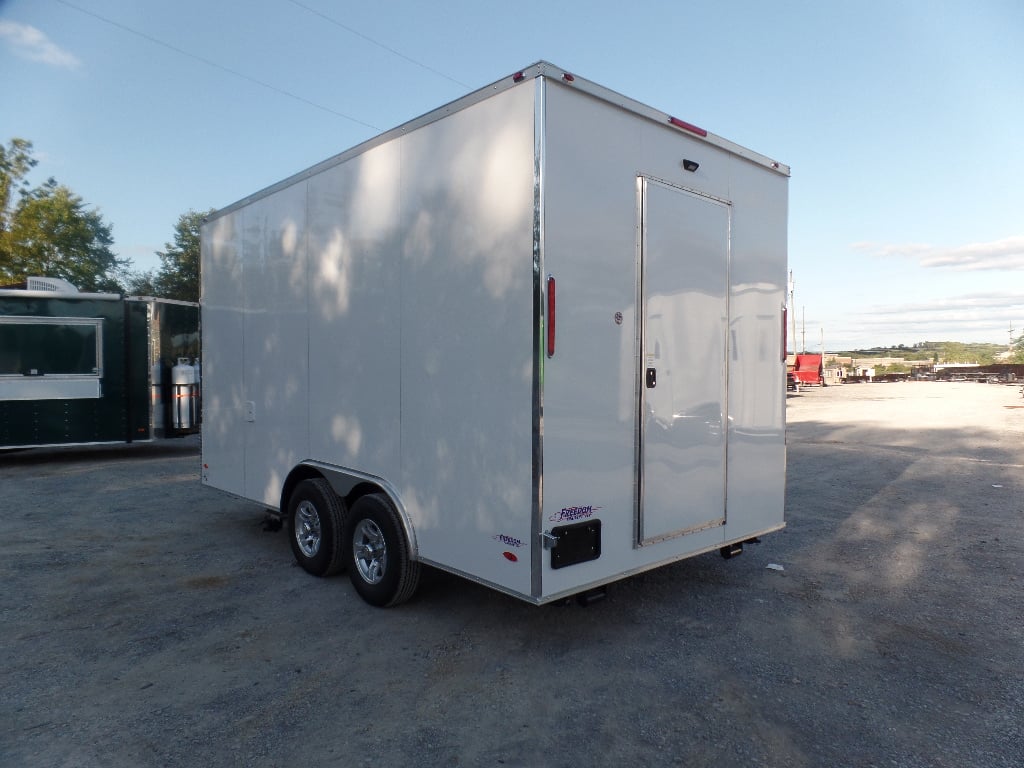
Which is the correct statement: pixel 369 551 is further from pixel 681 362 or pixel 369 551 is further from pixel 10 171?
pixel 10 171

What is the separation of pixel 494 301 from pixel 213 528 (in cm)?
480

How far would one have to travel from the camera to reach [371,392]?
4.58 m

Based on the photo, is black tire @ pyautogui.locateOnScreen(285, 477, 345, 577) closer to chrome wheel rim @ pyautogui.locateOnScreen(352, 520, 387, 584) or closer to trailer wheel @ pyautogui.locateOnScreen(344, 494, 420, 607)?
trailer wheel @ pyautogui.locateOnScreen(344, 494, 420, 607)

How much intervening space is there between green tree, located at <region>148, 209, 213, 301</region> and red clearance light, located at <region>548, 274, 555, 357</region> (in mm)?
34220

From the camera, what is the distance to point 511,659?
12.5 feet

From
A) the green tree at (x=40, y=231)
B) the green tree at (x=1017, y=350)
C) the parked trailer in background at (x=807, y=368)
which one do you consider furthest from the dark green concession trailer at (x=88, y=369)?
the green tree at (x=1017, y=350)

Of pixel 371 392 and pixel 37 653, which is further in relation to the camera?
pixel 371 392

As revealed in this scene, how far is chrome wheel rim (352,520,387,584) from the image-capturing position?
4.61m

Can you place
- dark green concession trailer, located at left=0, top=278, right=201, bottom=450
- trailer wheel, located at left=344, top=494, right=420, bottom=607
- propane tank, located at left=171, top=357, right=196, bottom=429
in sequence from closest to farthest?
trailer wheel, located at left=344, top=494, right=420, bottom=607 < dark green concession trailer, located at left=0, top=278, right=201, bottom=450 < propane tank, located at left=171, top=357, right=196, bottom=429

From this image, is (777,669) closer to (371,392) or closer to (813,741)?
(813,741)

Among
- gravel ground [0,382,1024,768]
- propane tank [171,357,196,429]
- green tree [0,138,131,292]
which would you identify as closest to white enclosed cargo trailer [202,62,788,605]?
gravel ground [0,382,1024,768]

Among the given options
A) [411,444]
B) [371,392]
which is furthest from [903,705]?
[371,392]

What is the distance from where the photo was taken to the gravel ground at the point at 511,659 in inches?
117

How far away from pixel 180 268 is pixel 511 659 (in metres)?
35.6
